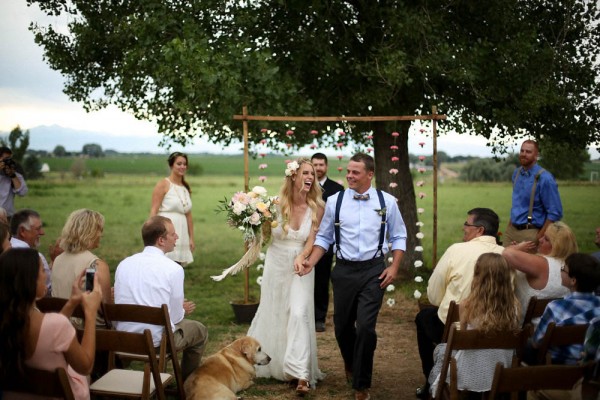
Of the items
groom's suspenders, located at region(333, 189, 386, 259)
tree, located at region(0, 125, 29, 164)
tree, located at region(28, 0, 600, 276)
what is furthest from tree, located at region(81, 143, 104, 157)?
groom's suspenders, located at region(333, 189, 386, 259)

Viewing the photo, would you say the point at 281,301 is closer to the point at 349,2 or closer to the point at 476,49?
the point at 476,49

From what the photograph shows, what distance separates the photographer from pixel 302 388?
Result: 6758 mm

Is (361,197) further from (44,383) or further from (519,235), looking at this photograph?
(44,383)

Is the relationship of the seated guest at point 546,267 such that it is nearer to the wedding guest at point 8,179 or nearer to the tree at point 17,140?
the wedding guest at point 8,179

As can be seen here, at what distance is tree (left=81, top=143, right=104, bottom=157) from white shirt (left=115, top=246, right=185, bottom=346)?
35.6 m

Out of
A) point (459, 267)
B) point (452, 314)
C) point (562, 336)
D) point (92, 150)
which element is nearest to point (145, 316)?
point (452, 314)

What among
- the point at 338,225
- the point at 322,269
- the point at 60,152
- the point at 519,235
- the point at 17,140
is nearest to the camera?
the point at 338,225

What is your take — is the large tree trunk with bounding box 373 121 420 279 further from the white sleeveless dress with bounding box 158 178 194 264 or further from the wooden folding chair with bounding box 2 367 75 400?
the wooden folding chair with bounding box 2 367 75 400

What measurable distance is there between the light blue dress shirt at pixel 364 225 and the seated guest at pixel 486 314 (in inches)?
52.9

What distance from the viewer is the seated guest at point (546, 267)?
18.8ft

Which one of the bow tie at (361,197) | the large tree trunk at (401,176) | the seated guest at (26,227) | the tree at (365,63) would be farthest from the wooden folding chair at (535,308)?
the large tree trunk at (401,176)

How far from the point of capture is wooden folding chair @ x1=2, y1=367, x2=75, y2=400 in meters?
3.86

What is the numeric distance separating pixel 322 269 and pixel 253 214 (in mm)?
2753

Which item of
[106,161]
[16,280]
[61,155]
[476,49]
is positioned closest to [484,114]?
[476,49]
